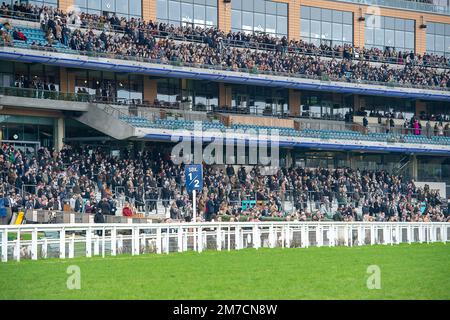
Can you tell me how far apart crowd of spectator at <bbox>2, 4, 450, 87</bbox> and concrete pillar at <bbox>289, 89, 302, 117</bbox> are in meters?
2.06

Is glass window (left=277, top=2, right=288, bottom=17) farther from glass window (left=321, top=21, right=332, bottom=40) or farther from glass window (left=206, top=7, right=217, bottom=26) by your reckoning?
glass window (left=206, top=7, right=217, bottom=26)

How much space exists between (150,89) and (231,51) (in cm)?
479

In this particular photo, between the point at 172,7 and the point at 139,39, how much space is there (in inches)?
200

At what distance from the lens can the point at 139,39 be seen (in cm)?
4716

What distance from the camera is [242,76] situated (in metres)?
49.9

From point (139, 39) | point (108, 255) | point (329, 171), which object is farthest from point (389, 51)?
point (108, 255)

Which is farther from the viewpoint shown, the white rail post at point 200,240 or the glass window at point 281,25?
the glass window at point 281,25

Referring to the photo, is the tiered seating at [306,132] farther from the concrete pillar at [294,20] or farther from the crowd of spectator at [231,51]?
the concrete pillar at [294,20]

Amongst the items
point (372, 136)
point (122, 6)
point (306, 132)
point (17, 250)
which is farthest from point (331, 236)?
point (372, 136)

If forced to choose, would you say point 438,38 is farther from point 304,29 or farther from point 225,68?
point 225,68

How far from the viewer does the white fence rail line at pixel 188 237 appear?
20344mm

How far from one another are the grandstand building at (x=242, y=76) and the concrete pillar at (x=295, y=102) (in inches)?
3.4

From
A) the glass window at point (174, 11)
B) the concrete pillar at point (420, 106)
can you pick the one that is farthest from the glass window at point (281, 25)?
the concrete pillar at point (420, 106)
